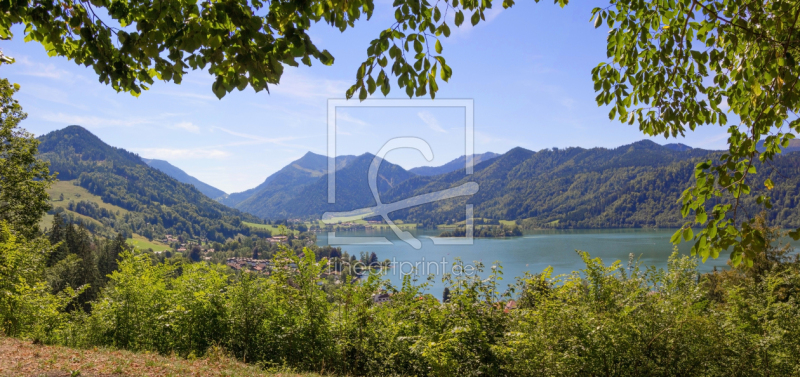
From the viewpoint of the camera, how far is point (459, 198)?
14438cm

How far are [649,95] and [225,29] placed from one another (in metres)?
3.34

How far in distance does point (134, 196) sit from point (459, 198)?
407ft

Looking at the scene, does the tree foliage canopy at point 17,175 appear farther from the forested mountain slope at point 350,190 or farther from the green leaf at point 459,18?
the forested mountain slope at point 350,190

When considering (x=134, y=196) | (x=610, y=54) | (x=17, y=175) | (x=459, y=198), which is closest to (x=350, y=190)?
(x=459, y=198)

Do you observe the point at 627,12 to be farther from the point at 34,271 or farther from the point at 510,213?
the point at 510,213

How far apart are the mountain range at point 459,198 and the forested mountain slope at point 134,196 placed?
38 centimetres

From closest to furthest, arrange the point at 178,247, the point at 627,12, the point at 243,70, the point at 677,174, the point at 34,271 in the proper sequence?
the point at 243,70 < the point at 627,12 < the point at 34,271 < the point at 178,247 < the point at 677,174

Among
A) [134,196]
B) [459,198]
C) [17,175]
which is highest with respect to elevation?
[459,198]

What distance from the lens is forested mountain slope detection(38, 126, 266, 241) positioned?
11331 centimetres

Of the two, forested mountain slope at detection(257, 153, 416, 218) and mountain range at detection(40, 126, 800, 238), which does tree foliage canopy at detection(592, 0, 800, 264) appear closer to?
forested mountain slope at detection(257, 153, 416, 218)

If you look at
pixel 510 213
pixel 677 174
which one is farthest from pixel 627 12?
pixel 677 174

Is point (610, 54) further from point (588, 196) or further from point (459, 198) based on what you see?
point (588, 196)

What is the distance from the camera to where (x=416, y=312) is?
16.0 feet

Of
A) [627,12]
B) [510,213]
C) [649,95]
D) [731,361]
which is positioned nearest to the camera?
[627,12]
